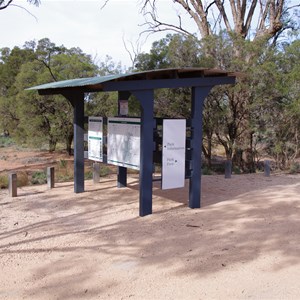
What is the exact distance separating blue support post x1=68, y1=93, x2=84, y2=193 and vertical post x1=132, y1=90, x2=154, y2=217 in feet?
8.09

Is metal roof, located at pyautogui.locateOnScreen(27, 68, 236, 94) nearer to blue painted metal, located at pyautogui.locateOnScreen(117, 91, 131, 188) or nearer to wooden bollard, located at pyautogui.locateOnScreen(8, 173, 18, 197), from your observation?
blue painted metal, located at pyautogui.locateOnScreen(117, 91, 131, 188)

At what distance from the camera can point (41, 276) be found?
446 centimetres

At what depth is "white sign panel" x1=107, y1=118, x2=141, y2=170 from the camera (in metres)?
7.45

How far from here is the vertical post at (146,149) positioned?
22.0ft

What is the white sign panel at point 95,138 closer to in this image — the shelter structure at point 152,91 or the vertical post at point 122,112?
A: the vertical post at point 122,112

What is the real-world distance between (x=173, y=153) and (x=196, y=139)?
21.0 inches

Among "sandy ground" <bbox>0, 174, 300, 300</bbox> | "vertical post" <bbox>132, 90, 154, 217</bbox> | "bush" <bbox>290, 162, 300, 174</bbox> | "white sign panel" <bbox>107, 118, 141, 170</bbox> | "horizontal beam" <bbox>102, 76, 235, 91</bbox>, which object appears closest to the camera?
"sandy ground" <bbox>0, 174, 300, 300</bbox>

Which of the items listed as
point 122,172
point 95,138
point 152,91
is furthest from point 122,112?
point 152,91

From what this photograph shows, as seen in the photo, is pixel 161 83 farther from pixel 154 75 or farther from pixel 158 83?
pixel 154 75

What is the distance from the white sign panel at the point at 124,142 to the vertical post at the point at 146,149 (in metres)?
0.53

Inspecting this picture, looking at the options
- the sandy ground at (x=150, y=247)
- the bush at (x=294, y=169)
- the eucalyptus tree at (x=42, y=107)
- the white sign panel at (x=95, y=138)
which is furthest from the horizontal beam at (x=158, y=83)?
the eucalyptus tree at (x=42, y=107)

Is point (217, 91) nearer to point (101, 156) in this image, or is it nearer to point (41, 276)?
point (101, 156)

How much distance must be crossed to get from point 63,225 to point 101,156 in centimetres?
266

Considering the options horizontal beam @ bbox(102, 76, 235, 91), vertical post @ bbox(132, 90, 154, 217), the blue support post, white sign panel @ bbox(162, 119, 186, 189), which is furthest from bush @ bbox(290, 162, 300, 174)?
vertical post @ bbox(132, 90, 154, 217)
